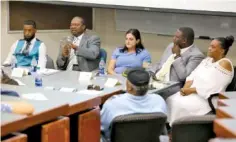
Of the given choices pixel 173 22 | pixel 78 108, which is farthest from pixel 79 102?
pixel 173 22

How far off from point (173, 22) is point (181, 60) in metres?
1.50

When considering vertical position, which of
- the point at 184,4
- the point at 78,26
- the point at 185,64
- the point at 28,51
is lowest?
the point at 185,64

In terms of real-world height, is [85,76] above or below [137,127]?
above

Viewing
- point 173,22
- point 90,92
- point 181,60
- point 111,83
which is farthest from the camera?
point 173,22

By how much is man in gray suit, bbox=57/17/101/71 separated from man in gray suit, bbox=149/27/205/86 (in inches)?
→ 36.6

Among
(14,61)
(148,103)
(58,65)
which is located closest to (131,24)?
(58,65)

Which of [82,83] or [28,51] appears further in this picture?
[28,51]

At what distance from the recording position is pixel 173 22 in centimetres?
608

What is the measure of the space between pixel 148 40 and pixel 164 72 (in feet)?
6.06

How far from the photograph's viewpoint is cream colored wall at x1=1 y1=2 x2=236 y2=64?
20.3 ft

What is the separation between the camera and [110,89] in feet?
13.0

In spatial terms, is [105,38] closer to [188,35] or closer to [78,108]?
[188,35]

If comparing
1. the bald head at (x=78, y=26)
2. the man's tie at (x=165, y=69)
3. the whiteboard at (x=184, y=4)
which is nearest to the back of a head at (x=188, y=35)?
the man's tie at (x=165, y=69)

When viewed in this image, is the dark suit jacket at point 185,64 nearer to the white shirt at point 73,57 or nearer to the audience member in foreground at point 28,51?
the white shirt at point 73,57
